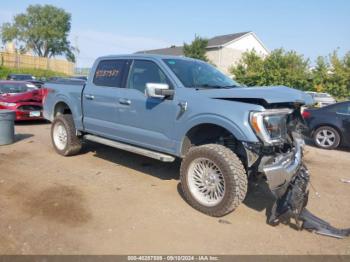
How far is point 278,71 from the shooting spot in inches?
908

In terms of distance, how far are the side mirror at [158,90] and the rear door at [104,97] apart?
44.9 inches

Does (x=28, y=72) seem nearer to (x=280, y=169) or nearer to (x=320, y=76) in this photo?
(x=320, y=76)

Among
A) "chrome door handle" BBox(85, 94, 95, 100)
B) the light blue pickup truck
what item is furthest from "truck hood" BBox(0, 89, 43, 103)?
"chrome door handle" BBox(85, 94, 95, 100)

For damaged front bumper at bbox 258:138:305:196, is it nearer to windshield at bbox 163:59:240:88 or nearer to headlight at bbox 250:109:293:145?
headlight at bbox 250:109:293:145

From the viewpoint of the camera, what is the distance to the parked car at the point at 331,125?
896 centimetres

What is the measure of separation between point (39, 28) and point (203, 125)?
74.2m

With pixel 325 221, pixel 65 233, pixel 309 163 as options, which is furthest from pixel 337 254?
pixel 309 163

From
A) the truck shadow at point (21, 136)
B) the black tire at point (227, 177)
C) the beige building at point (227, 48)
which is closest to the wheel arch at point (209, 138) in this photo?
the black tire at point (227, 177)

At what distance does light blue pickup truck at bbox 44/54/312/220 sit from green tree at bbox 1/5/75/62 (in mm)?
71275

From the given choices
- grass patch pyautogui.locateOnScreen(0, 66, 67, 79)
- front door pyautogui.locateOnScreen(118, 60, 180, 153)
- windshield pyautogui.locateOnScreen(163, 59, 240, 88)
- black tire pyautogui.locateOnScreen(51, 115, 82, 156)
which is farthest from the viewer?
grass patch pyautogui.locateOnScreen(0, 66, 67, 79)

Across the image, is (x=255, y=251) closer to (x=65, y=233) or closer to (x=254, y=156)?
(x=254, y=156)

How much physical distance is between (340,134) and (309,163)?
2.35 meters

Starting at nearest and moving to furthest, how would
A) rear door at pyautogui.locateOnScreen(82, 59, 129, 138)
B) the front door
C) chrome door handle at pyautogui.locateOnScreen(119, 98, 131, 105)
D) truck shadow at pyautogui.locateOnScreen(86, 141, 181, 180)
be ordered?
1. the front door
2. chrome door handle at pyautogui.locateOnScreen(119, 98, 131, 105)
3. rear door at pyautogui.locateOnScreen(82, 59, 129, 138)
4. truck shadow at pyautogui.locateOnScreen(86, 141, 181, 180)

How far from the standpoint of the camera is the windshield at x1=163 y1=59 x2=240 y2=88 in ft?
16.8
